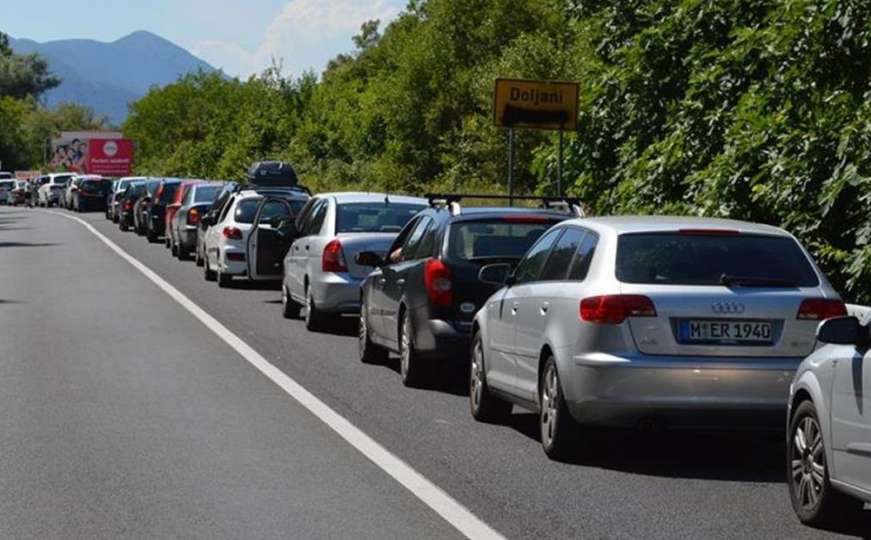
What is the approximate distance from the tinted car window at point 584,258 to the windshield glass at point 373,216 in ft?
31.1

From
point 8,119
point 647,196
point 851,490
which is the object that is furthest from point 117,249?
point 8,119

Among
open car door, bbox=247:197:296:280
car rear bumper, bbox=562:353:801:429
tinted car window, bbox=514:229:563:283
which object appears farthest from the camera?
open car door, bbox=247:197:296:280

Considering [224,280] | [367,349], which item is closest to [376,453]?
[367,349]

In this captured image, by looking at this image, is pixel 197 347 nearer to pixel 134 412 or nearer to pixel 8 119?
pixel 134 412

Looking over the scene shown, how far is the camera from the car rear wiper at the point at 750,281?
11.1 m

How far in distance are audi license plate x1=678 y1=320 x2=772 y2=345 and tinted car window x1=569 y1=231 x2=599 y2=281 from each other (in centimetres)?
77

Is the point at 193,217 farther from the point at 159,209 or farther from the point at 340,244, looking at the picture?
the point at 340,244

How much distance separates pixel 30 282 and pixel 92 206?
55638 mm

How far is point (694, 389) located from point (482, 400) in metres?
2.73

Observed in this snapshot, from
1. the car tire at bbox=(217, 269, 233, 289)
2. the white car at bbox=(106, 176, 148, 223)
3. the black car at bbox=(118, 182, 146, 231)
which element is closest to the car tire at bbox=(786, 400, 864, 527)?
the car tire at bbox=(217, 269, 233, 289)

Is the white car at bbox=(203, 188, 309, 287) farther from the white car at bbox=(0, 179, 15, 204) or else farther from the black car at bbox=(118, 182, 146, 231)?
the white car at bbox=(0, 179, 15, 204)

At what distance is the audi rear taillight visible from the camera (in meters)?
14.9

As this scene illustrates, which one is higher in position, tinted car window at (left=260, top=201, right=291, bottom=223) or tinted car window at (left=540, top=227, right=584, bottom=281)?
tinted car window at (left=540, top=227, right=584, bottom=281)

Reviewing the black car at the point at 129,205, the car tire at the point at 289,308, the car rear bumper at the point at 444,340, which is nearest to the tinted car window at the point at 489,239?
the car rear bumper at the point at 444,340
